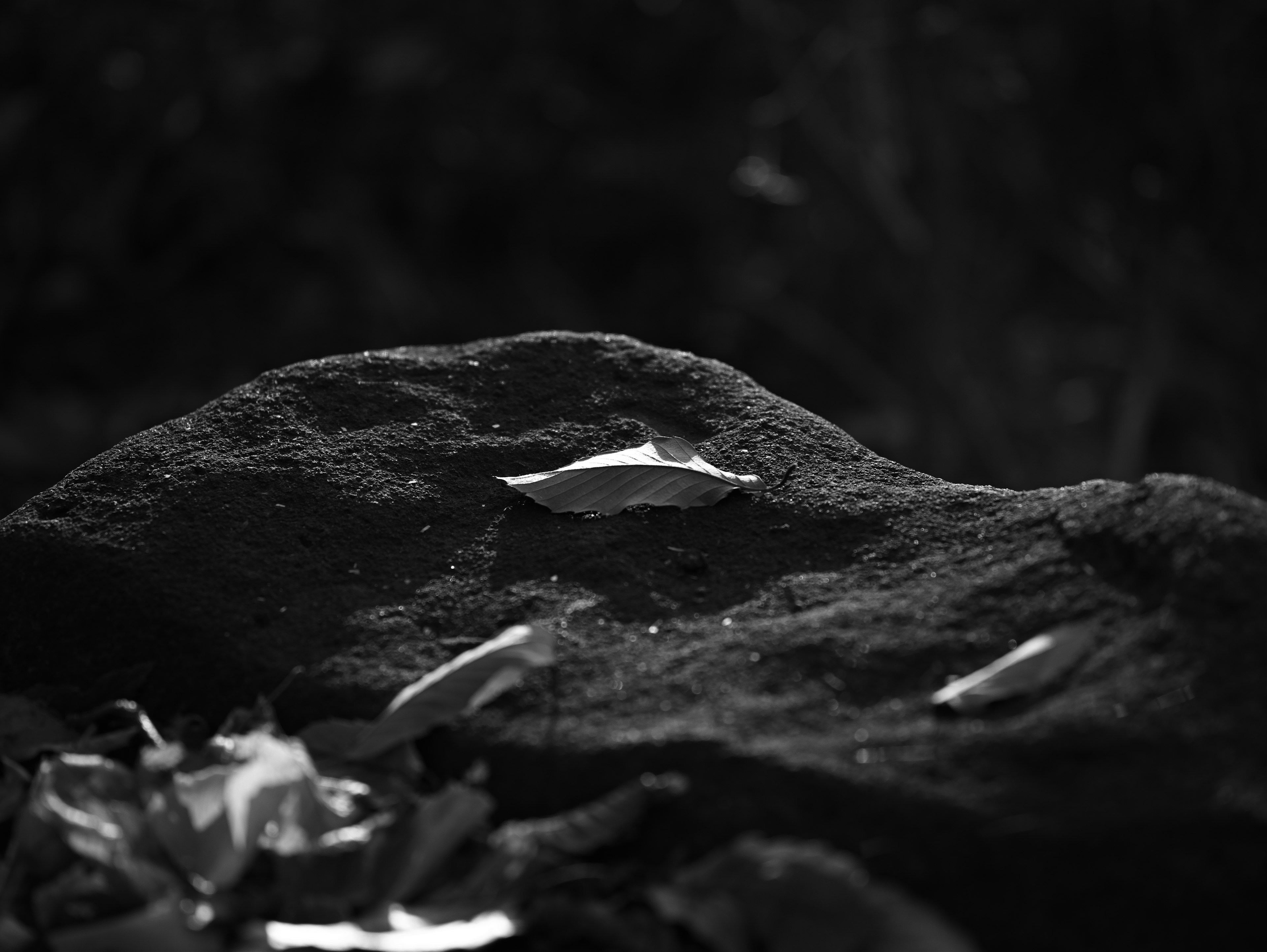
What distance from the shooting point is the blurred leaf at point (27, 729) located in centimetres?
130

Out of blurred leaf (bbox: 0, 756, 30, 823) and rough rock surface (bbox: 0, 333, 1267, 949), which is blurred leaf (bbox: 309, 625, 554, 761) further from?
blurred leaf (bbox: 0, 756, 30, 823)

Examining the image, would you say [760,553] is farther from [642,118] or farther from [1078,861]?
[642,118]

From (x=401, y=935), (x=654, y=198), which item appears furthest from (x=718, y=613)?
(x=654, y=198)

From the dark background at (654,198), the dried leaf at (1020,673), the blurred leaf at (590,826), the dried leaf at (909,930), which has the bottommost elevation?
the dried leaf at (909,930)

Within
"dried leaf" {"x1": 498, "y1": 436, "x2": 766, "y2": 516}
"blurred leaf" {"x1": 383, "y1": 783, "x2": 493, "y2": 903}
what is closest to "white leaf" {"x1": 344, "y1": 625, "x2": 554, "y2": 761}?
"blurred leaf" {"x1": 383, "y1": 783, "x2": 493, "y2": 903}

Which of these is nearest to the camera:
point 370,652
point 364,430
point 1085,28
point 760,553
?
point 370,652

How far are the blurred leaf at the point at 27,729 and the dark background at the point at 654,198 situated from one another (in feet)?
8.65

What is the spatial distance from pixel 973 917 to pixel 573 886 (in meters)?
0.28

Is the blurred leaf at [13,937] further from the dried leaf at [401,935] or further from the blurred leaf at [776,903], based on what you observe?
the blurred leaf at [776,903]

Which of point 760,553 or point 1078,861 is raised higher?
point 760,553

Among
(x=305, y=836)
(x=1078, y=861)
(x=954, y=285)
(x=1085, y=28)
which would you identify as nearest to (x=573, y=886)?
(x=305, y=836)

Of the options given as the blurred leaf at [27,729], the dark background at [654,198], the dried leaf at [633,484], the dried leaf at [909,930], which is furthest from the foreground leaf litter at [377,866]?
the dark background at [654,198]

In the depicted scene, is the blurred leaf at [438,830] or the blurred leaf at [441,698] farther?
the blurred leaf at [441,698]

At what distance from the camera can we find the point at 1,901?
1.09 m
